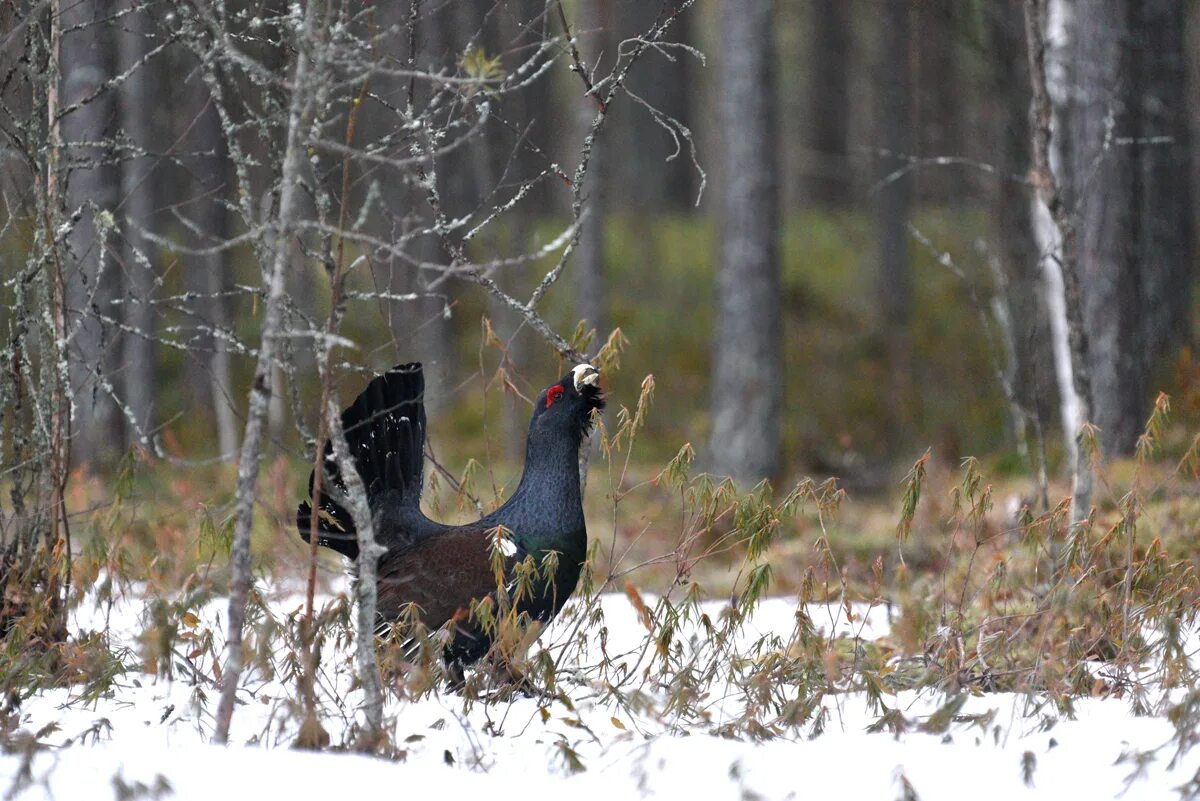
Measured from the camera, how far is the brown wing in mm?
4301

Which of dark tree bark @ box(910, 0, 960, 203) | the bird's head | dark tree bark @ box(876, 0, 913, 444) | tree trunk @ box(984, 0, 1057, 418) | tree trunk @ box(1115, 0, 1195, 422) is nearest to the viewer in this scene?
the bird's head

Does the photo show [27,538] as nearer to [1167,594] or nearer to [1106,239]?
[1167,594]

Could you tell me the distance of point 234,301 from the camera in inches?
596

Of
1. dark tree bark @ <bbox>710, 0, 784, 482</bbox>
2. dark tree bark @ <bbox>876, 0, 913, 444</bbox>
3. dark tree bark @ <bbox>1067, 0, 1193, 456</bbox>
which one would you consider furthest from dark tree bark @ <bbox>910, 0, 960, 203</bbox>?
dark tree bark @ <bbox>1067, 0, 1193, 456</bbox>

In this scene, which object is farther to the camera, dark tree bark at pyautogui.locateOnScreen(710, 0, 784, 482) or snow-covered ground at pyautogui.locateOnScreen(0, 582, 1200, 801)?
dark tree bark at pyautogui.locateOnScreen(710, 0, 784, 482)

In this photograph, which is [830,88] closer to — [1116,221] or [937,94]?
[937,94]

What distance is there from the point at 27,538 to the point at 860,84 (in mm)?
22092

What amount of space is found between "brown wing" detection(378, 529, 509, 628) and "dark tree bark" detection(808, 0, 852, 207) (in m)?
17.7

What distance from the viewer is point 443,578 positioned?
436 cm

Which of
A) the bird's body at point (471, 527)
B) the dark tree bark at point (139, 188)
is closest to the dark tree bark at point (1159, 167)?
the bird's body at point (471, 527)

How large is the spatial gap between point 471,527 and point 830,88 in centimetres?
1937

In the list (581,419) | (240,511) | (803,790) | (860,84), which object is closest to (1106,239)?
(581,419)

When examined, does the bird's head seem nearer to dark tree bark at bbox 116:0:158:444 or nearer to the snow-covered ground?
the snow-covered ground

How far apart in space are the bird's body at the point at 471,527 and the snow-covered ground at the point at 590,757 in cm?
40
